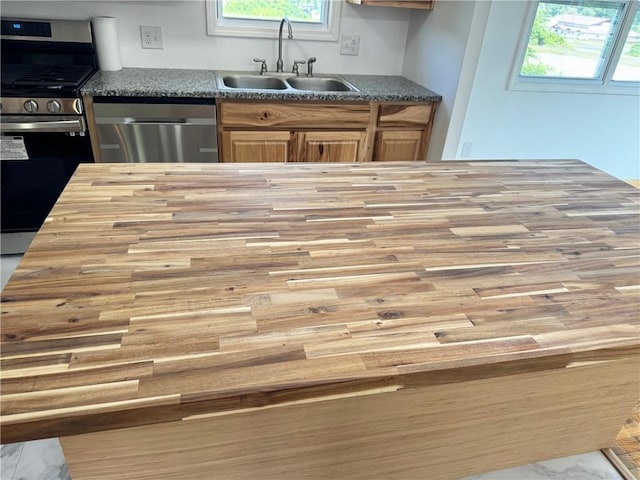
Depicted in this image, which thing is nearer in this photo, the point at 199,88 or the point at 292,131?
the point at 199,88

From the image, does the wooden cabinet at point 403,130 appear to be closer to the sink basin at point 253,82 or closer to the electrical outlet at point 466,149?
the electrical outlet at point 466,149

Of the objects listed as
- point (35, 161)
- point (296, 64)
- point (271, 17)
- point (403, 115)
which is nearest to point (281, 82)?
point (296, 64)

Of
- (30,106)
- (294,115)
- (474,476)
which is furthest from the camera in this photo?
(294,115)

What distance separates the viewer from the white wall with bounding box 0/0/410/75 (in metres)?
2.65

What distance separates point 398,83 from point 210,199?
86.2 inches

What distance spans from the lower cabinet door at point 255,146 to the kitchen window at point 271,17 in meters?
0.84

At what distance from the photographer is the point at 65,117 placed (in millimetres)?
2252

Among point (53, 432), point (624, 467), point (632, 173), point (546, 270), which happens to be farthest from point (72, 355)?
point (632, 173)

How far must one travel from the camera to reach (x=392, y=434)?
3.52 feet

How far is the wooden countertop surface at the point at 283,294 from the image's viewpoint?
69 cm

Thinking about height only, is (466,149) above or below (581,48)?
below

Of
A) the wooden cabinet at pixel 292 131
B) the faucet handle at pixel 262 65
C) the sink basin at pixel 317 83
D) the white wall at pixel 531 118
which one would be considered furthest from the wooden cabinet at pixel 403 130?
the faucet handle at pixel 262 65

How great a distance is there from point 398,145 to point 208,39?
1463 mm

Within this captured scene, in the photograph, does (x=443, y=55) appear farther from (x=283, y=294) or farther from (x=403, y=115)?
(x=283, y=294)
